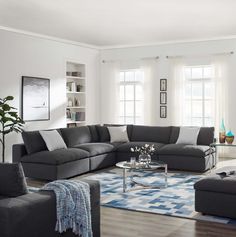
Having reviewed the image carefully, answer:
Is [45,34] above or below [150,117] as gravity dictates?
above

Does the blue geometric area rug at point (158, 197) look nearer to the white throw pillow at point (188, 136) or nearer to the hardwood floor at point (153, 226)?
the hardwood floor at point (153, 226)

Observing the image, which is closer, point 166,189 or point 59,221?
point 59,221

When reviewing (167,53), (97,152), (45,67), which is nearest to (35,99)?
(45,67)

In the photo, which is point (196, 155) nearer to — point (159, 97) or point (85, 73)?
point (159, 97)

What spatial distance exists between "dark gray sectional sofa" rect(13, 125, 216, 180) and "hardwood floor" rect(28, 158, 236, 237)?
2138 mm

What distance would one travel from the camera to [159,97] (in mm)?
9945

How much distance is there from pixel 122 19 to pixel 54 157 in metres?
2.70

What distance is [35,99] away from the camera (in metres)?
8.60

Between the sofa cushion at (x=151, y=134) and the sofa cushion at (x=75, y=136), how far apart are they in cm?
101

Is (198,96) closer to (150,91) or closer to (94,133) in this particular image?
(150,91)

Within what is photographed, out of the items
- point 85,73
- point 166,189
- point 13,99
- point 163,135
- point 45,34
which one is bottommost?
point 166,189

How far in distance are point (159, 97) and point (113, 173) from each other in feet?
10.4

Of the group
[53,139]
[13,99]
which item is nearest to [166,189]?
[53,139]

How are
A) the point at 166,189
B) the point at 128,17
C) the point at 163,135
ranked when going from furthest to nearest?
the point at 163,135
the point at 128,17
the point at 166,189
